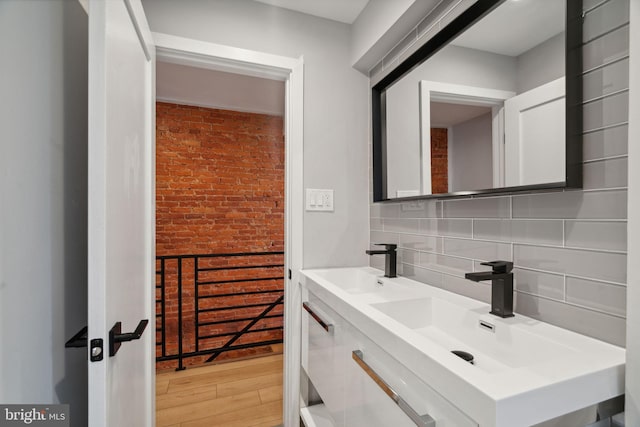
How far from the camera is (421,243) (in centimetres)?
139

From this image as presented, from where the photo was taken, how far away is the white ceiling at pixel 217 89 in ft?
7.91

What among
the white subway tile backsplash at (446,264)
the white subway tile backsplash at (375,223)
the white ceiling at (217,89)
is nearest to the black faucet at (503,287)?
the white subway tile backsplash at (446,264)

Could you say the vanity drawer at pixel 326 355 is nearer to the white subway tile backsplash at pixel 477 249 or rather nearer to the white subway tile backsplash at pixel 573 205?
the white subway tile backsplash at pixel 477 249

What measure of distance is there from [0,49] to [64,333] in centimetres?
72

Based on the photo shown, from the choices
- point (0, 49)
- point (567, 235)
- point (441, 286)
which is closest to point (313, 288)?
point (441, 286)

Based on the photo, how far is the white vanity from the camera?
0.54 meters

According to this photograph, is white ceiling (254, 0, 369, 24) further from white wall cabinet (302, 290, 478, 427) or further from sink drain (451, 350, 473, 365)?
sink drain (451, 350, 473, 365)

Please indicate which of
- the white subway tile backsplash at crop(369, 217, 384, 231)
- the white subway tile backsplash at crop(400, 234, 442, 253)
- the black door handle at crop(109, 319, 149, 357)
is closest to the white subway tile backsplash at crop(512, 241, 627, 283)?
the white subway tile backsplash at crop(400, 234, 442, 253)

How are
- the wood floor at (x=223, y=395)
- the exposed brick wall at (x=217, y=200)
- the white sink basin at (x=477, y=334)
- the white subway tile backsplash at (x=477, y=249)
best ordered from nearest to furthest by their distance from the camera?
1. the white sink basin at (x=477, y=334)
2. the white subway tile backsplash at (x=477, y=249)
3. the wood floor at (x=223, y=395)
4. the exposed brick wall at (x=217, y=200)

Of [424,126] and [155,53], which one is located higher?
[155,53]

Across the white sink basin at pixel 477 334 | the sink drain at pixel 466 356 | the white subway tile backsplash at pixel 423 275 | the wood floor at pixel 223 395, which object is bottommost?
the wood floor at pixel 223 395

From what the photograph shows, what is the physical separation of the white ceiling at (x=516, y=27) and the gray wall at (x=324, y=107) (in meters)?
0.76

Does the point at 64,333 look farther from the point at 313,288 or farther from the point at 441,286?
the point at 441,286

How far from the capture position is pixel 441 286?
1.25 m
